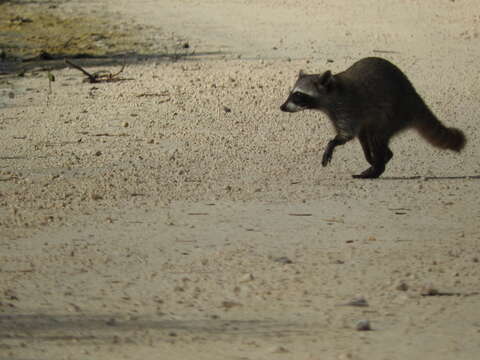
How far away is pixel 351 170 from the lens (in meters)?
8.80

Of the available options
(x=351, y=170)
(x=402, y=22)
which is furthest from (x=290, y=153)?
(x=402, y=22)

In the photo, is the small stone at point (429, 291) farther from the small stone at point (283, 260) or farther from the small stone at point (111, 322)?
the small stone at point (111, 322)

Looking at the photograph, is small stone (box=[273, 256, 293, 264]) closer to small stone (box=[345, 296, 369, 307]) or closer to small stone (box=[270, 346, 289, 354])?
small stone (box=[345, 296, 369, 307])

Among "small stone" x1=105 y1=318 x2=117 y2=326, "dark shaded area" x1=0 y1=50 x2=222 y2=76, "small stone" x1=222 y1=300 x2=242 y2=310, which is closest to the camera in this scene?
"small stone" x1=105 y1=318 x2=117 y2=326

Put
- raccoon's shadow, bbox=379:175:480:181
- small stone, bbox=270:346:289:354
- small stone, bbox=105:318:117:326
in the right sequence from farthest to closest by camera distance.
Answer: raccoon's shadow, bbox=379:175:480:181 → small stone, bbox=105:318:117:326 → small stone, bbox=270:346:289:354

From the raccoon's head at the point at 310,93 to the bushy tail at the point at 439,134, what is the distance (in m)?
0.77

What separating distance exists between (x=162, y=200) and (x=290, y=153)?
1803 millimetres

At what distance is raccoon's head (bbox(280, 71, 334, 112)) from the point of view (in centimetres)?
874

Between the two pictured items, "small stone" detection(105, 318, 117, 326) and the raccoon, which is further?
the raccoon

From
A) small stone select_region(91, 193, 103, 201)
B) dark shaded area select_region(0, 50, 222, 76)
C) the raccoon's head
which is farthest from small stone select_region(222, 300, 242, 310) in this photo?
dark shaded area select_region(0, 50, 222, 76)

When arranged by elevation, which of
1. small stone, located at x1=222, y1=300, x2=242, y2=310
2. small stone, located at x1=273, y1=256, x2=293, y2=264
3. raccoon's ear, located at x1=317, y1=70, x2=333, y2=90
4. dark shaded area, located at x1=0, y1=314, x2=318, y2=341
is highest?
raccoon's ear, located at x1=317, y1=70, x2=333, y2=90

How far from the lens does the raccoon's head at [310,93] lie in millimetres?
8742

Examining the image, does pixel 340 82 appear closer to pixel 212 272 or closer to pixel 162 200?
pixel 162 200

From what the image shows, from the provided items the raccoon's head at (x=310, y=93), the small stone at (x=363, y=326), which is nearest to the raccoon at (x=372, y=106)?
the raccoon's head at (x=310, y=93)
